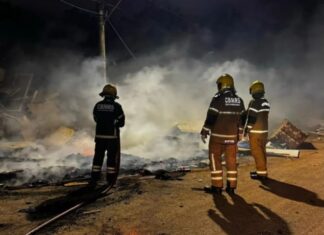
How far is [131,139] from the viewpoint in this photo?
12836 millimetres

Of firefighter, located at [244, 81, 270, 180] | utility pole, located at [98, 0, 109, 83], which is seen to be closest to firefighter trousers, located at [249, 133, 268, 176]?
firefighter, located at [244, 81, 270, 180]

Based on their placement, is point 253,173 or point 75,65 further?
point 75,65

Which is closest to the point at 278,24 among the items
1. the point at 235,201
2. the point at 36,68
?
the point at 36,68

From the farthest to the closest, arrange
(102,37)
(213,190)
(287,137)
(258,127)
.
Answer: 1. (102,37)
2. (287,137)
3. (258,127)
4. (213,190)

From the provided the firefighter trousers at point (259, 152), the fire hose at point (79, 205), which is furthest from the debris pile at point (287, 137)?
the fire hose at point (79, 205)

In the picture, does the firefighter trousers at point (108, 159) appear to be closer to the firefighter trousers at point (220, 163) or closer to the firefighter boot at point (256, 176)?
the firefighter trousers at point (220, 163)

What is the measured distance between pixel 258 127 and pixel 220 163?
1.63 metres

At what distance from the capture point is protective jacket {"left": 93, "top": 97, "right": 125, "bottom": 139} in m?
7.54

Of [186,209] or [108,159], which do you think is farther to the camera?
[108,159]

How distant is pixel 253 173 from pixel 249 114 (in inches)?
48.7

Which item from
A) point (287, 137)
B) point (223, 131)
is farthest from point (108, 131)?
point (287, 137)

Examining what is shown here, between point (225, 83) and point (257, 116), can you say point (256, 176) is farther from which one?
point (225, 83)

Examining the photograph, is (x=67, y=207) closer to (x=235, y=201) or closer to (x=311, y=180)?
(x=235, y=201)

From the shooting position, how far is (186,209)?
558cm
